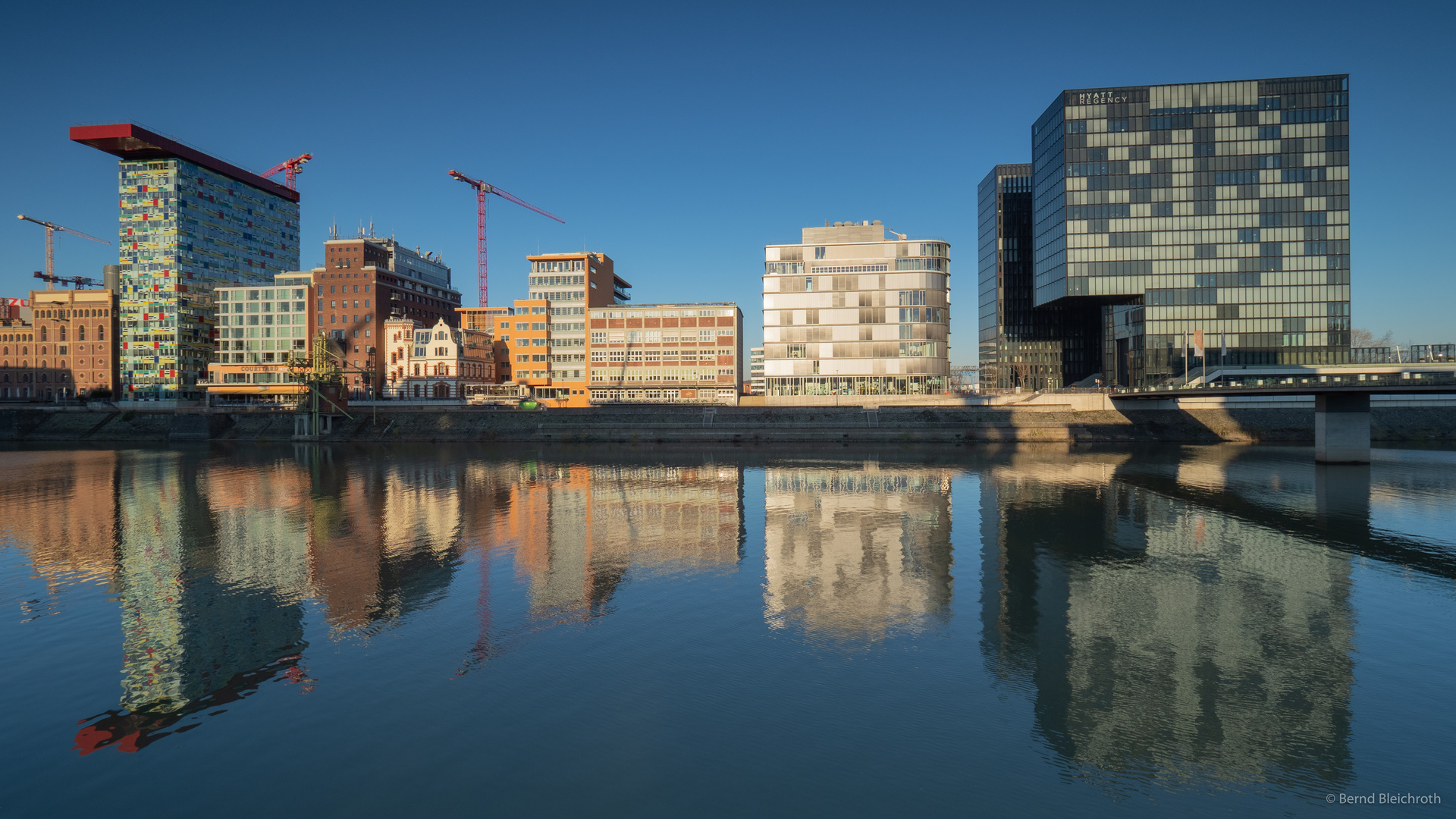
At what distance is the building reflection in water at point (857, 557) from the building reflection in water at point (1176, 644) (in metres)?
2.33

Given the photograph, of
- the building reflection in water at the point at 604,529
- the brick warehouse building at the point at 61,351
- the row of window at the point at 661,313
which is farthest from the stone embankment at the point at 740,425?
the building reflection in water at the point at 604,529

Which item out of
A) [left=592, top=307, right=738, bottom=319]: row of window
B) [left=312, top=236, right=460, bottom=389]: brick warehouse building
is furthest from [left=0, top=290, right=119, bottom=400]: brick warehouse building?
[left=592, top=307, right=738, bottom=319]: row of window

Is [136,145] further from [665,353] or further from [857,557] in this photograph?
[857,557]

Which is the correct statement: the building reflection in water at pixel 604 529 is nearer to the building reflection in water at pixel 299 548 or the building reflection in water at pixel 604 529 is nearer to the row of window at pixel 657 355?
the building reflection in water at pixel 299 548

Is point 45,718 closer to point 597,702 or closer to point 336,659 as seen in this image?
point 336,659

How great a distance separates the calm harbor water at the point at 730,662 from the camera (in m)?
12.5

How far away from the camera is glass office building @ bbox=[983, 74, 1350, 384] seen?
4491 inches

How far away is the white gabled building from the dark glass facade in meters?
124

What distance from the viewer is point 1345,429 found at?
62.9 m

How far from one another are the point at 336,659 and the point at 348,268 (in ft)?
483

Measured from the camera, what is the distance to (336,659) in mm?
18266

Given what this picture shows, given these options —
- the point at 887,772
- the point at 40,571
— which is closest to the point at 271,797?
the point at 887,772

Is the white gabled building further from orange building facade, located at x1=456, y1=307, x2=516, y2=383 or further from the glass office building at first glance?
the glass office building

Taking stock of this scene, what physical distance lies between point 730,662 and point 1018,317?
17195cm
